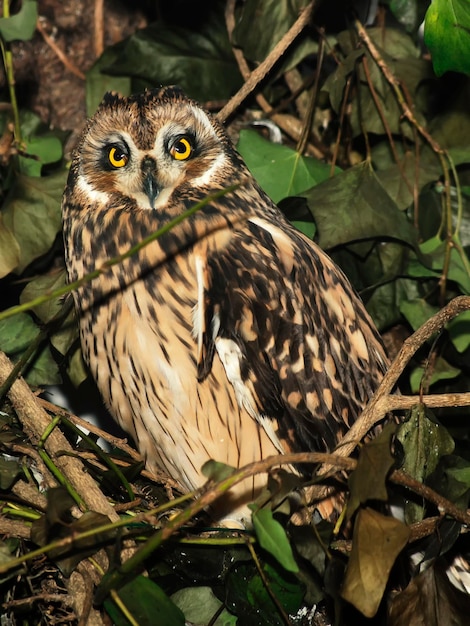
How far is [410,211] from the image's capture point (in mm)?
2086

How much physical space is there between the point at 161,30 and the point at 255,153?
389mm

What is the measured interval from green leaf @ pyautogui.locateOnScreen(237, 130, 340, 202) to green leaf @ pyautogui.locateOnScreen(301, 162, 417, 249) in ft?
0.31

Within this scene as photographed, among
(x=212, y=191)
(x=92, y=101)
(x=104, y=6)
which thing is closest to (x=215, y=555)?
(x=212, y=191)

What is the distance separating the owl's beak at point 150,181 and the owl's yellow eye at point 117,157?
0.24ft

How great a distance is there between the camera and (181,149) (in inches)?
73.2

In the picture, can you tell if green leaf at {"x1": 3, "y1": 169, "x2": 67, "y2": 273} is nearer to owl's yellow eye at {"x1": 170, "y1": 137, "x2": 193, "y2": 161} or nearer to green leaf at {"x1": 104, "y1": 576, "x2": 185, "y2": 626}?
owl's yellow eye at {"x1": 170, "y1": 137, "x2": 193, "y2": 161}

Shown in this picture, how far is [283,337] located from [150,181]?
16.4 inches

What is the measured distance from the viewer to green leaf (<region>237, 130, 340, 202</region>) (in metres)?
2.07

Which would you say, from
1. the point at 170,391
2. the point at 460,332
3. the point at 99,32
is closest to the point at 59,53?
the point at 99,32

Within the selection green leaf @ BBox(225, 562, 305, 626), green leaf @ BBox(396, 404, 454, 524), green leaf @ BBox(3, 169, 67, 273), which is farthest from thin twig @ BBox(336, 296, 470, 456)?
green leaf @ BBox(3, 169, 67, 273)

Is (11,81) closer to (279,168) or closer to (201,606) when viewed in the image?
(279,168)

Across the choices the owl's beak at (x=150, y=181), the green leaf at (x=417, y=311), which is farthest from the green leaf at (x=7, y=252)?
the green leaf at (x=417, y=311)

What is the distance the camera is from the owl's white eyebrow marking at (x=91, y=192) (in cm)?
187

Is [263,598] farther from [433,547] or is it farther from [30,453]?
[30,453]
